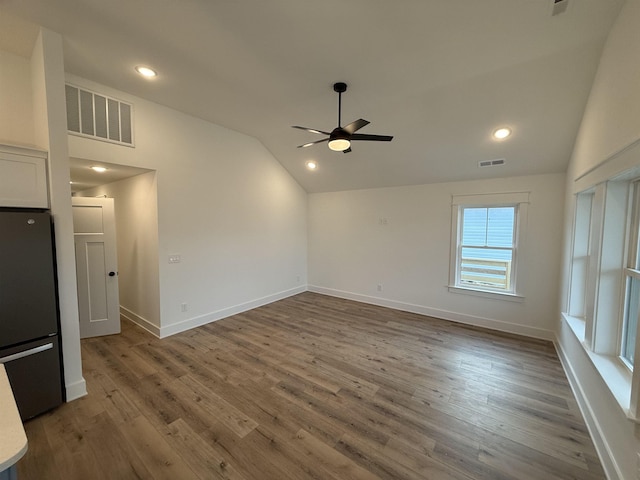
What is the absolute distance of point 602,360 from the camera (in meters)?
2.06

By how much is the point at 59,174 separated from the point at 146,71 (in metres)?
1.38

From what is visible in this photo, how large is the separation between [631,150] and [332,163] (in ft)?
12.4

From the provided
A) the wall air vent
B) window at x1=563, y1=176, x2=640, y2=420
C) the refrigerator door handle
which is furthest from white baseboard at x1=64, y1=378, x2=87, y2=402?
window at x1=563, y1=176, x2=640, y2=420

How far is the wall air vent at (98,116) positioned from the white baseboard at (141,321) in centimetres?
255

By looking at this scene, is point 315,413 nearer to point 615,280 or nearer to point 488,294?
point 615,280

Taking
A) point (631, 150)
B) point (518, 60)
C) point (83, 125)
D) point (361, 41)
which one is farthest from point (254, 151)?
point (631, 150)

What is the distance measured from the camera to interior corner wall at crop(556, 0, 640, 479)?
1.62 m

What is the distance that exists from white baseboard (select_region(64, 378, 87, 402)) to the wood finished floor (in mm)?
92

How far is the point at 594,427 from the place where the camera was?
2.01 metres

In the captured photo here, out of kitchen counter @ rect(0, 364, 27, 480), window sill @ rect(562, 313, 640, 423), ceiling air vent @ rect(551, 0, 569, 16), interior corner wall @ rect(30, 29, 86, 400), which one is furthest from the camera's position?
interior corner wall @ rect(30, 29, 86, 400)

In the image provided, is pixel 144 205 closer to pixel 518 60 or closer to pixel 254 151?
pixel 254 151

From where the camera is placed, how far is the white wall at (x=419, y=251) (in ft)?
12.4

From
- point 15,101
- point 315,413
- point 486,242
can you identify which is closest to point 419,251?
point 486,242

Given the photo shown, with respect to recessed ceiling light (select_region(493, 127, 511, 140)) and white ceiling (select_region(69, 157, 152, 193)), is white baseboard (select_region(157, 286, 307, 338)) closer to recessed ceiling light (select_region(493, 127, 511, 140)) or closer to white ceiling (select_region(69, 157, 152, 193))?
white ceiling (select_region(69, 157, 152, 193))
